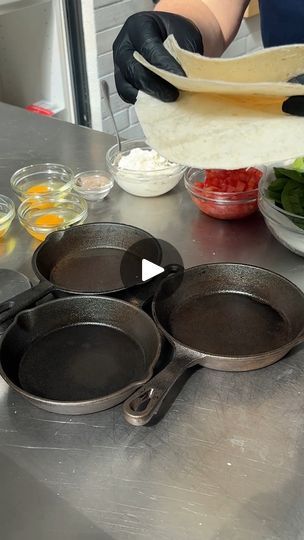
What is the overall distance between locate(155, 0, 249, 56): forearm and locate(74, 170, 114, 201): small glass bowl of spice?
0.31m

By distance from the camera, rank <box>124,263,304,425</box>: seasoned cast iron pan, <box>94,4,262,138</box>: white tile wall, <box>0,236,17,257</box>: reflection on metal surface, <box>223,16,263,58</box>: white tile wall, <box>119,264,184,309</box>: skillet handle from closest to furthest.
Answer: <box>124,263,304,425</box>: seasoned cast iron pan < <box>119,264,184,309</box>: skillet handle < <box>0,236,17,257</box>: reflection on metal surface < <box>94,4,262,138</box>: white tile wall < <box>223,16,263,58</box>: white tile wall

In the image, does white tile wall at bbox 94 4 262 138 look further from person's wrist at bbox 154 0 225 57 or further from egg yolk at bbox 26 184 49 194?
egg yolk at bbox 26 184 49 194

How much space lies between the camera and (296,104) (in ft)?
1.98

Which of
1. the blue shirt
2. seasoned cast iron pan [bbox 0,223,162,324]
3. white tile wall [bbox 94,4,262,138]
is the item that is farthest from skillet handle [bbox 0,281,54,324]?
white tile wall [bbox 94,4,262,138]

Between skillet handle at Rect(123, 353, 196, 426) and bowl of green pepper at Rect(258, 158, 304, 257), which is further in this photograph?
bowl of green pepper at Rect(258, 158, 304, 257)

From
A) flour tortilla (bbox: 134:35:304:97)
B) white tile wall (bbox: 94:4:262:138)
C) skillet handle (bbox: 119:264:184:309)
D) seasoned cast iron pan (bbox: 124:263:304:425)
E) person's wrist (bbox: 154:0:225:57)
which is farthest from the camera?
white tile wall (bbox: 94:4:262:138)

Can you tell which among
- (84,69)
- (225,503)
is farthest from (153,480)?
(84,69)

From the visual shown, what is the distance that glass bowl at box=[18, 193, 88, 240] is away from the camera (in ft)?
3.18

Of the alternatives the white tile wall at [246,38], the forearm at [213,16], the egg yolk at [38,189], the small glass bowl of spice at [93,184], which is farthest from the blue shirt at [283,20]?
the white tile wall at [246,38]

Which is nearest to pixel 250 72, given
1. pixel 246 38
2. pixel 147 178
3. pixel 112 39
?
pixel 147 178

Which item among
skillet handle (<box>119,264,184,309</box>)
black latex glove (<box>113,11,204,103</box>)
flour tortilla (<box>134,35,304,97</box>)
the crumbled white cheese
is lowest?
skillet handle (<box>119,264,184,309</box>)

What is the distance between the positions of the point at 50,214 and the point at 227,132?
0.49 metres

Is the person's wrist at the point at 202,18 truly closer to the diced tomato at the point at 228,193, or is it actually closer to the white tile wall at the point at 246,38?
the diced tomato at the point at 228,193

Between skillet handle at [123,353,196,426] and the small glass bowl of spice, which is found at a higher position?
skillet handle at [123,353,196,426]
